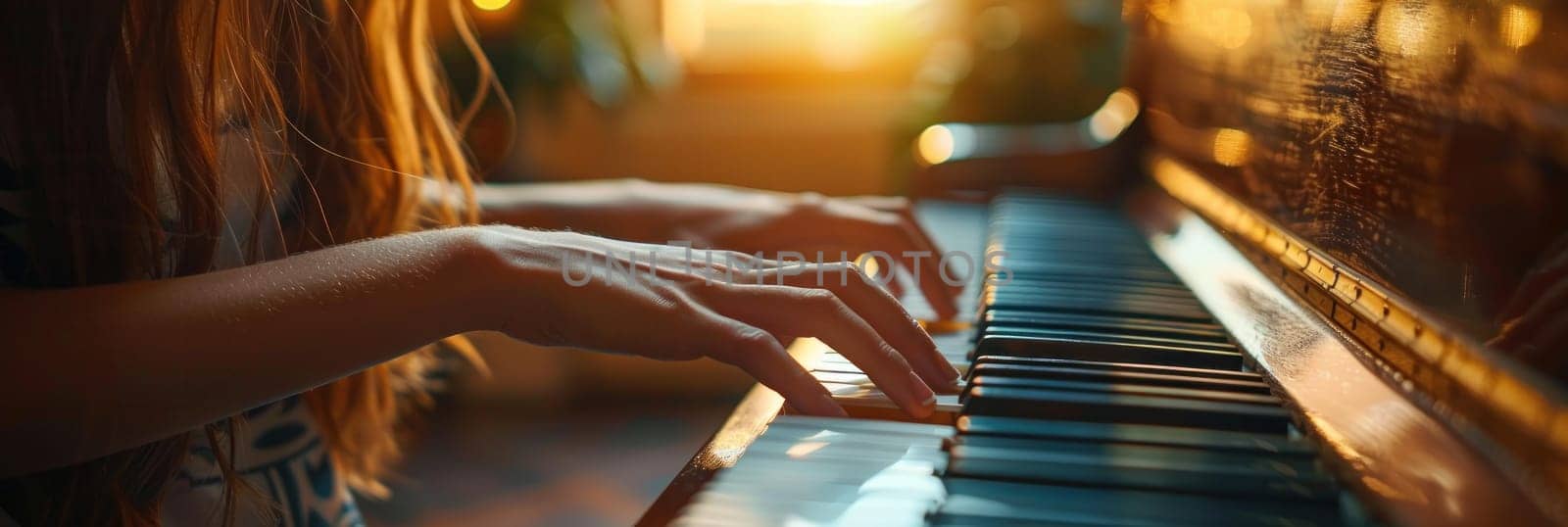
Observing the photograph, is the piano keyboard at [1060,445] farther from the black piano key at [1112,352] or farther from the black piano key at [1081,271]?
the black piano key at [1081,271]

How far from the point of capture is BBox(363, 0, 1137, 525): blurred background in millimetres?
2410

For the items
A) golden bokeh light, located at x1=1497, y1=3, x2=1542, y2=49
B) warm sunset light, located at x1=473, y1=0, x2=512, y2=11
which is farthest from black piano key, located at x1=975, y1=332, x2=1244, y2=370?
warm sunset light, located at x1=473, y1=0, x2=512, y2=11

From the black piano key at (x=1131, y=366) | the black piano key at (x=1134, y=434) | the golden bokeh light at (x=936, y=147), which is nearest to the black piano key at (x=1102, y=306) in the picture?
the black piano key at (x=1131, y=366)

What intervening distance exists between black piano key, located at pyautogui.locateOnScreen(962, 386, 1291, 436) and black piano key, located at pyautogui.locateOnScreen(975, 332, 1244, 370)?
9cm

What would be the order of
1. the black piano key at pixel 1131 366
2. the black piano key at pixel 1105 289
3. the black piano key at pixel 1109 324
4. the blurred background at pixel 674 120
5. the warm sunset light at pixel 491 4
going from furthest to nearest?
the warm sunset light at pixel 491 4, the blurred background at pixel 674 120, the black piano key at pixel 1105 289, the black piano key at pixel 1109 324, the black piano key at pixel 1131 366

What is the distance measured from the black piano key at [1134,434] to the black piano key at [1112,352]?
0.12m

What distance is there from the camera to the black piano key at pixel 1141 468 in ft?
1.71

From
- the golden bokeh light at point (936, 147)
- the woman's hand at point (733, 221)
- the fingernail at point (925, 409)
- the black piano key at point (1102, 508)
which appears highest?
the golden bokeh light at point (936, 147)

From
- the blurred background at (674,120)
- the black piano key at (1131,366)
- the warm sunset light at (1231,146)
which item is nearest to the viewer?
the black piano key at (1131,366)

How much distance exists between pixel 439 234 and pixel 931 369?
0.95ft

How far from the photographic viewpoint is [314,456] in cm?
89

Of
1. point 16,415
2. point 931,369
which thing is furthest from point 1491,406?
point 16,415

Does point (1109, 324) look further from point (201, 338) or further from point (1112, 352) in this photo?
point (201, 338)

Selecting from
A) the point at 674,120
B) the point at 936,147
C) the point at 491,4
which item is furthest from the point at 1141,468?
the point at 674,120
